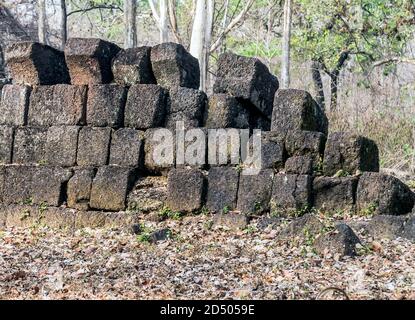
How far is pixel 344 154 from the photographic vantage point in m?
12.1

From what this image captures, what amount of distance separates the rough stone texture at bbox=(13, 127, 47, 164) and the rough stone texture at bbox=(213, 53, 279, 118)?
115 inches

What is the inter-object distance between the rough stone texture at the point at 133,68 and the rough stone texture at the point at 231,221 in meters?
2.66

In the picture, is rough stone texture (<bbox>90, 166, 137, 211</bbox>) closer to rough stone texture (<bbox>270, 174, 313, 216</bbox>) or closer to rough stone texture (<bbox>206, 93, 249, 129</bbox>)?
rough stone texture (<bbox>206, 93, 249, 129</bbox>)

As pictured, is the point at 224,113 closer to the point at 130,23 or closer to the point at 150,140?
the point at 150,140

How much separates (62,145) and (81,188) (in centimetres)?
79

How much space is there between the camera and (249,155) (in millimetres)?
12562

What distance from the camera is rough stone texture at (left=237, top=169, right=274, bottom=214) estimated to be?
40.3 feet

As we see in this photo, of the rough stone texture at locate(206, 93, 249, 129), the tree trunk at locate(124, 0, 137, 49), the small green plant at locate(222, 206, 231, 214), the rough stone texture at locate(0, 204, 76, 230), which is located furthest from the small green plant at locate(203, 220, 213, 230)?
the tree trunk at locate(124, 0, 137, 49)

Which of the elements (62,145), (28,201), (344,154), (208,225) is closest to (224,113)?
(208,225)
